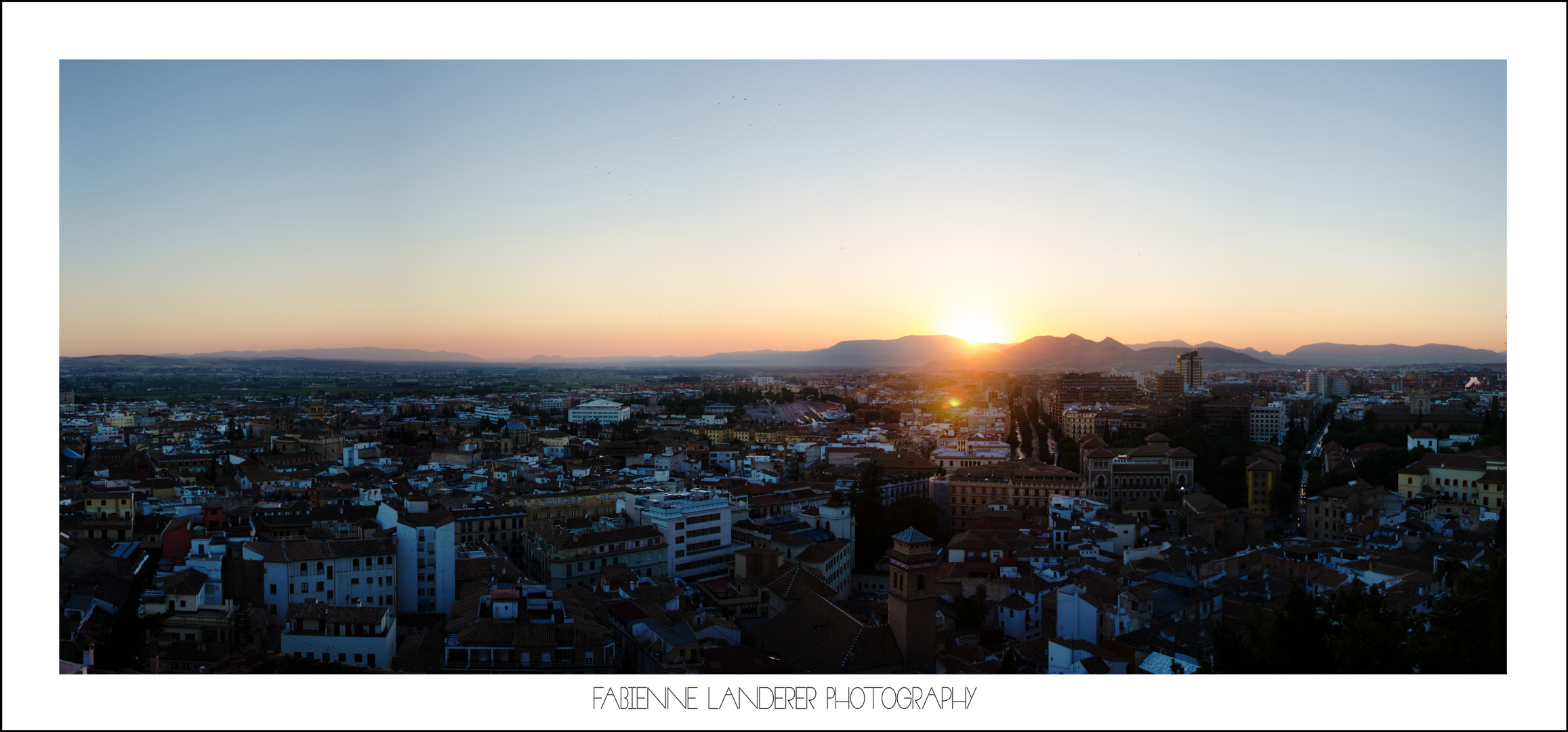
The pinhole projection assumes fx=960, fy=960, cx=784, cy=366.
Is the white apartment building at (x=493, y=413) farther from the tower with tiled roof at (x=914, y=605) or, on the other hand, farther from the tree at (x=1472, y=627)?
the tree at (x=1472, y=627)

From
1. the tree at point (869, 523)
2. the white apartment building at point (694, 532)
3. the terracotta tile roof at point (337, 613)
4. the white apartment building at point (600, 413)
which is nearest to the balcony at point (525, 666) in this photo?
the terracotta tile roof at point (337, 613)

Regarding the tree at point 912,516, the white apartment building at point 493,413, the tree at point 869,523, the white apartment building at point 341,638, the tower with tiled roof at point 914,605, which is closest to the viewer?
the white apartment building at point 341,638

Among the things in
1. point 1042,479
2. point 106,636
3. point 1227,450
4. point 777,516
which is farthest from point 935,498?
point 106,636

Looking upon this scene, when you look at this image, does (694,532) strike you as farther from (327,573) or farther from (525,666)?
(525,666)

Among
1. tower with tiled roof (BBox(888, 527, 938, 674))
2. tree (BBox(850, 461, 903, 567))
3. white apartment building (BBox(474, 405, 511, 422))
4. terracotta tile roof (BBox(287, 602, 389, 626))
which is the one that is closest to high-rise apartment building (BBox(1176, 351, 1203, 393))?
white apartment building (BBox(474, 405, 511, 422))

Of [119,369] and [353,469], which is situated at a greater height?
[119,369]

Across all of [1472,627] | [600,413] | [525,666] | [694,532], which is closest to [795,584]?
[694,532]

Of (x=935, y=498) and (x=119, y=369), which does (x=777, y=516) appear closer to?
(x=935, y=498)
